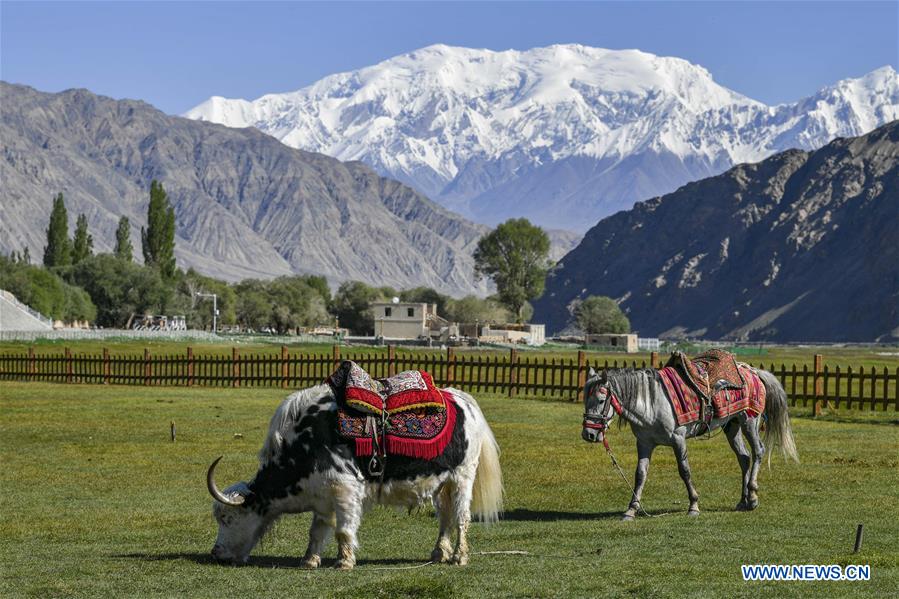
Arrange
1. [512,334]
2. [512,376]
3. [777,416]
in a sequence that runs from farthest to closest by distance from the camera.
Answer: [512,334] < [512,376] < [777,416]

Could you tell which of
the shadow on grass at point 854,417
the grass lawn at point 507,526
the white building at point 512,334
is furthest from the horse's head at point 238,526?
the white building at point 512,334

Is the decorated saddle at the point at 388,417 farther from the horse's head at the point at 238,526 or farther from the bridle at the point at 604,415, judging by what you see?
the bridle at the point at 604,415

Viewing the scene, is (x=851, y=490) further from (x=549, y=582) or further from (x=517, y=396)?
(x=517, y=396)

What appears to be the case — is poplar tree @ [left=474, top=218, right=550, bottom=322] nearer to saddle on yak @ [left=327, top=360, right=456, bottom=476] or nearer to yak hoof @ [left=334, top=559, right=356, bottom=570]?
saddle on yak @ [left=327, top=360, right=456, bottom=476]

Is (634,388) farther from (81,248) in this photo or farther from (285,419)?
(81,248)

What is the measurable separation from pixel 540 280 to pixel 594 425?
481 ft

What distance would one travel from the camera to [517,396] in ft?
145

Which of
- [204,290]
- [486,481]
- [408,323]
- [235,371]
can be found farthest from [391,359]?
[204,290]

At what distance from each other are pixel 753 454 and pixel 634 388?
7.34 ft

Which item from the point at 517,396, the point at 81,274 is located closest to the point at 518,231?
the point at 81,274

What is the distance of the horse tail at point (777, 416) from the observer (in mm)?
18766

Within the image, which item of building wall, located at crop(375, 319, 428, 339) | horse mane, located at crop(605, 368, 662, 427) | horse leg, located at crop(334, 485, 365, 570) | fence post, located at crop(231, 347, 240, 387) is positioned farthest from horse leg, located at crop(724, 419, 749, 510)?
building wall, located at crop(375, 319, 428, 339)

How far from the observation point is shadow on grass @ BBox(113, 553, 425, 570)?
14.1m

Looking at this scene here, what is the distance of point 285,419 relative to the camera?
45.0 feet
